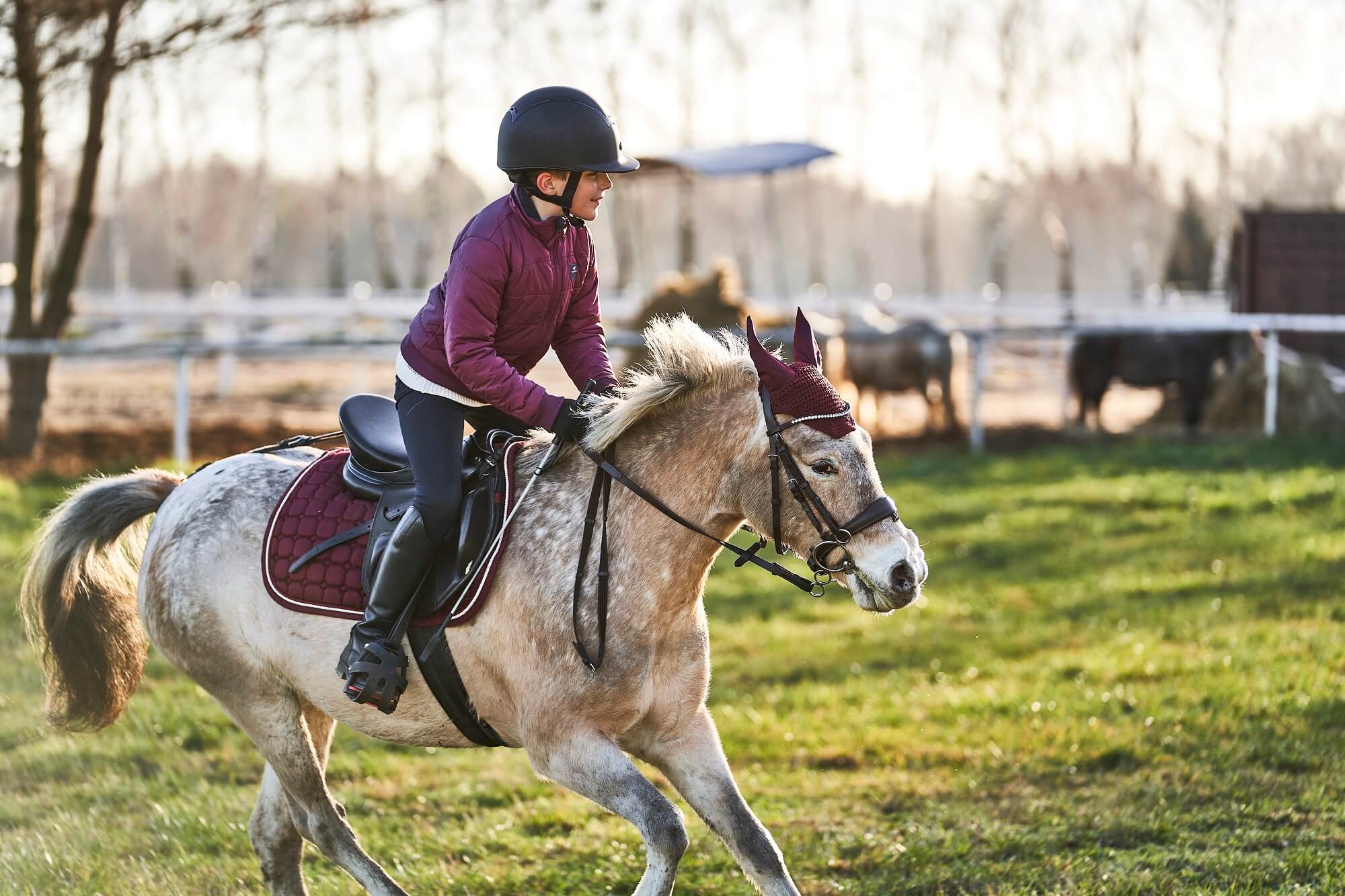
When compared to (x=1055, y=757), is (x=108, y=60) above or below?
above

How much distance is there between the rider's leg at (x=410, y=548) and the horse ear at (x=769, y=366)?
3.33ft

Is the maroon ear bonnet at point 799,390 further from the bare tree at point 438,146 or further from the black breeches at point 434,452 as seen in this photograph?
the bare tree at point 438,146

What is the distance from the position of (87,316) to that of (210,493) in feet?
69.6

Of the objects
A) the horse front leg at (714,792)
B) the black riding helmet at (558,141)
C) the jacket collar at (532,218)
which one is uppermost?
the black riding helmet at (558,141)

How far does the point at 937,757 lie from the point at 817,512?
3523 millimetres

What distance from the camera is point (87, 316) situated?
2397cm

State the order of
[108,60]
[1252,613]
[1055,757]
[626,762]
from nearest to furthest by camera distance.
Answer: [626,762], [1055,757], [1252,613], [108,60]

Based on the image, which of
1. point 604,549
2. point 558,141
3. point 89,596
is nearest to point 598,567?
point 604,549

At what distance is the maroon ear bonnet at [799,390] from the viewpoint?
12.6 feet

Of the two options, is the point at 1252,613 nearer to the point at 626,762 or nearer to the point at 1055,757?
the point at 1055,757

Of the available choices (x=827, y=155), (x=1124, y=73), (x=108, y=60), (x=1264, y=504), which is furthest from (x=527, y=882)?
(x=1124, y=73)

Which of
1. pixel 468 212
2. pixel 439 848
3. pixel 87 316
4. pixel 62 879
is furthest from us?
pixel 468 212

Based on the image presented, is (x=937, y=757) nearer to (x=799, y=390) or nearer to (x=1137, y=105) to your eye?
(x=799, y=390)

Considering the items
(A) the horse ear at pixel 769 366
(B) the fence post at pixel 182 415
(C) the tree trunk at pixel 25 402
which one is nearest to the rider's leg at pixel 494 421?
(A) the horse ear at pixel 769 366
